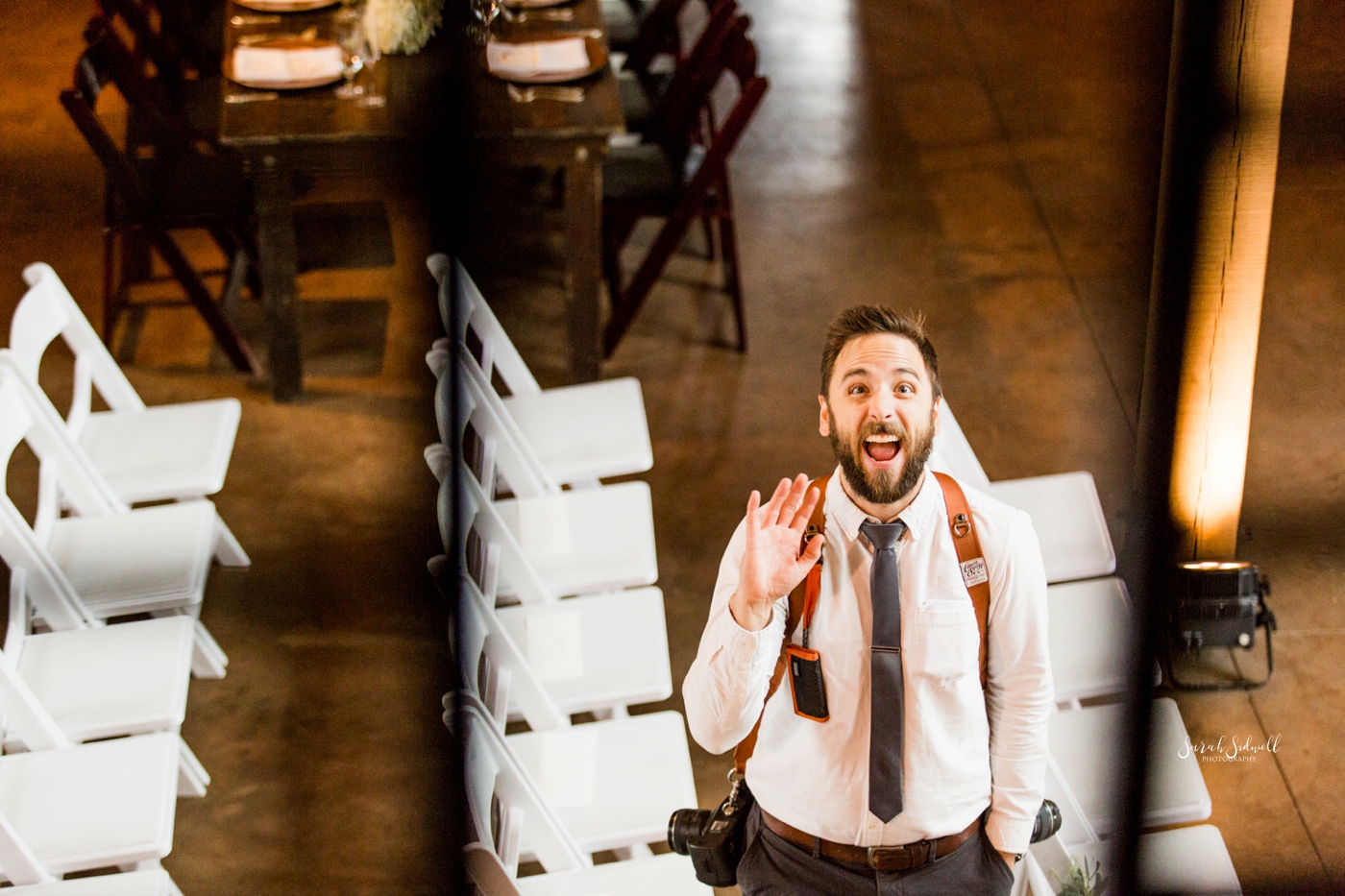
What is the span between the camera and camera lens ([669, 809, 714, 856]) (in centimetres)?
173

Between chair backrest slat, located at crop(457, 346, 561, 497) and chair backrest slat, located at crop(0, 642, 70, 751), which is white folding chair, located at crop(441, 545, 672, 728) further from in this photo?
chair backrest slat, located at crop(0, 642, 70, 751)

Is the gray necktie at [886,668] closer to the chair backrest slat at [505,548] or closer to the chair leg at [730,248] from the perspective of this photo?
the chair backrest slat at [505,548]

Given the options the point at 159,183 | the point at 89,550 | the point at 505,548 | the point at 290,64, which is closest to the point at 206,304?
the point at 159,183

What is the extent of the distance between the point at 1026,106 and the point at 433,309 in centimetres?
247

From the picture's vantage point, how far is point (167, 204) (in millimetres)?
3500

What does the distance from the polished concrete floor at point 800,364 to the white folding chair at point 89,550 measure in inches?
15.0

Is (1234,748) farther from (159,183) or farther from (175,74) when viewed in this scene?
(175,74)

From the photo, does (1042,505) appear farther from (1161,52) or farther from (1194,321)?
(1161,52)

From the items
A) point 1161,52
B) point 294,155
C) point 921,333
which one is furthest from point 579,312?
point 1161,52

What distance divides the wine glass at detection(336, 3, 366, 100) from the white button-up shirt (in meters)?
2.18

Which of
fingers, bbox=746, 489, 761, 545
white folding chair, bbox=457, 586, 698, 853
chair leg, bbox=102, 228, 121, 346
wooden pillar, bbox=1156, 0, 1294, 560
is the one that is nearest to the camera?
wooden pillar, bbox=1156, 0, 1294, 560

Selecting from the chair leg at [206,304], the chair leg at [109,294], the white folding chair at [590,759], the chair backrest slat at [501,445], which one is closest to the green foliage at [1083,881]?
the white folding chair at [590,759]

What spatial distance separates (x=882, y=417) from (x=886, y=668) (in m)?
0.31

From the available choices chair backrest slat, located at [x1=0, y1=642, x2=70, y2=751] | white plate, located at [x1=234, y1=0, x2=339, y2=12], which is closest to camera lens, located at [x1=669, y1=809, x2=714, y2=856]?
chair backrest slat, located at [x1=0, y1=642, x2=70, y2=751]
